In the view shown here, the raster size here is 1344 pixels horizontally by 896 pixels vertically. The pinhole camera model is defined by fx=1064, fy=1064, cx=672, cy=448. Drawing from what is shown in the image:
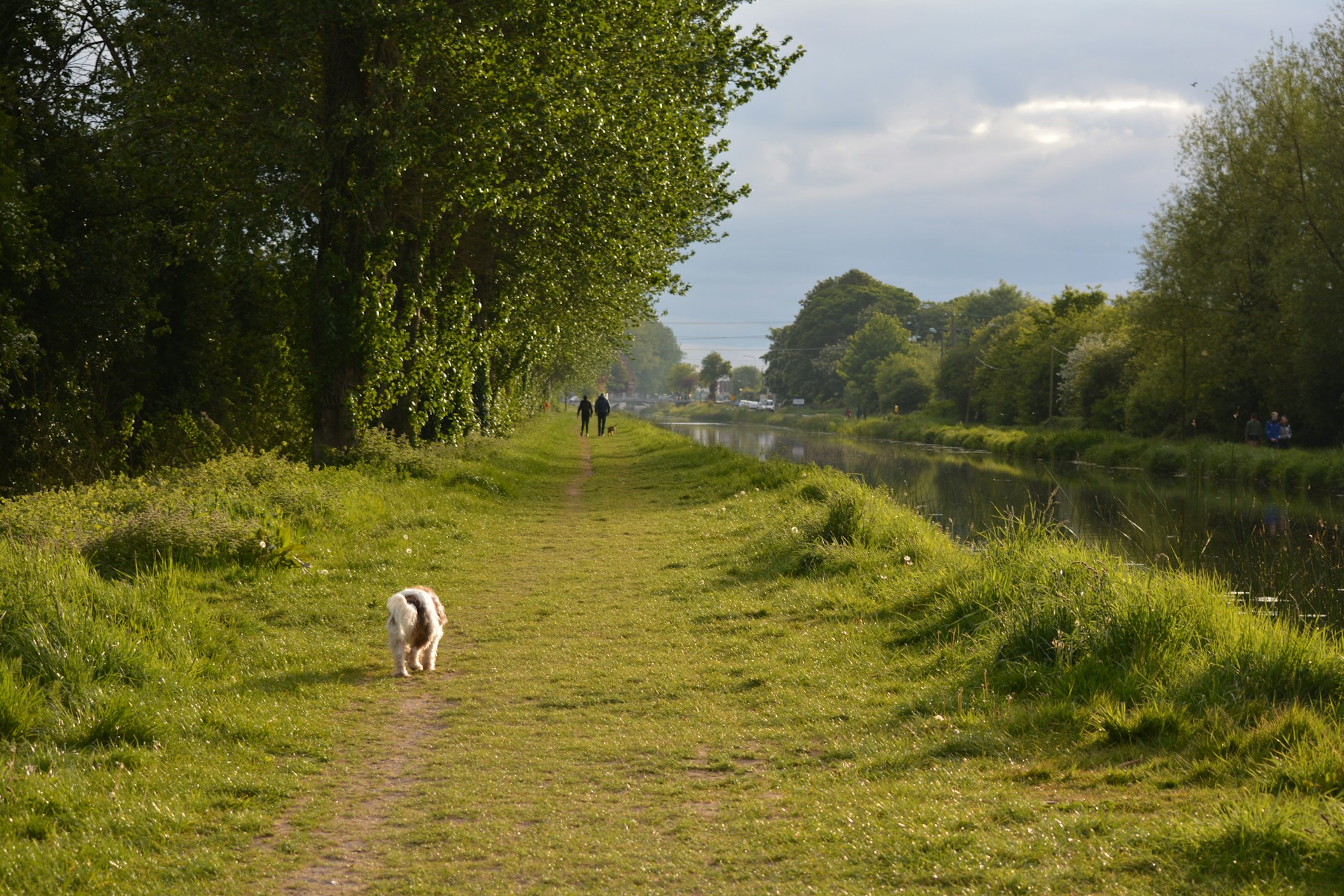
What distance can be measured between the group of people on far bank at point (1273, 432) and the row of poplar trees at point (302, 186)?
81.4 ft

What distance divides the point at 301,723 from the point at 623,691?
86.4 inches

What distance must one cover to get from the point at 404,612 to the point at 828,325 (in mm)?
134089

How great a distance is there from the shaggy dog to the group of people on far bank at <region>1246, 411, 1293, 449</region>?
114 ft

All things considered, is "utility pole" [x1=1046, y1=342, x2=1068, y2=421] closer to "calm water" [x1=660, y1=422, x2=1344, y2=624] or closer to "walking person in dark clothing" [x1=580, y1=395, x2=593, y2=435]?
"calm water" [x1=660, y1=422, x2=1344, y2=624]

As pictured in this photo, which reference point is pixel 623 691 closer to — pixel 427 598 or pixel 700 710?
pixel 700 710

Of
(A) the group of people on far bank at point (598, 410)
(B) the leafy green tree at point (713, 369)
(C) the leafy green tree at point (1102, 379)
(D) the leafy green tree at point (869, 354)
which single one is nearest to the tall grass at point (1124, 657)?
(A) the group of people on far bank at point (598, 410)

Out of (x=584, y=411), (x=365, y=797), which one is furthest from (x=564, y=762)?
(x=584, y=411)

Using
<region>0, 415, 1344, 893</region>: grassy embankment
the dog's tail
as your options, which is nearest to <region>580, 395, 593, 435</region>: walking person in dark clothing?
<region>0, 415, 1344, 893</region>: grassy embankment

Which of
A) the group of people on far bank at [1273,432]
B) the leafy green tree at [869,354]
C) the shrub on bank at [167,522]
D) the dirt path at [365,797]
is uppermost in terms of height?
the leafy green tree at [869,354]

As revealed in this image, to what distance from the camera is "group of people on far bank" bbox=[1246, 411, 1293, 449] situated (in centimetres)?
3650

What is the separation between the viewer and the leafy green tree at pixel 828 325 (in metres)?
132

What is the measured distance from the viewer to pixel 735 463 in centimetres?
2547

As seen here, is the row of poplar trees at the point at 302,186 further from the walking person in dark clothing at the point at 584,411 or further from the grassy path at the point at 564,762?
the walking person in dark clothing at the point at 584,411

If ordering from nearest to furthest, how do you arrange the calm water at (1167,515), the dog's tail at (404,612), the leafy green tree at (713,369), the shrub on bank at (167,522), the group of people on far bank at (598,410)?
the dog's tail at (404,612)
the shrub on bank at (167,522)
the calm water at (1167,515)
the group of people on far bank at (598,410)
the leafy green tree at (713,369)
